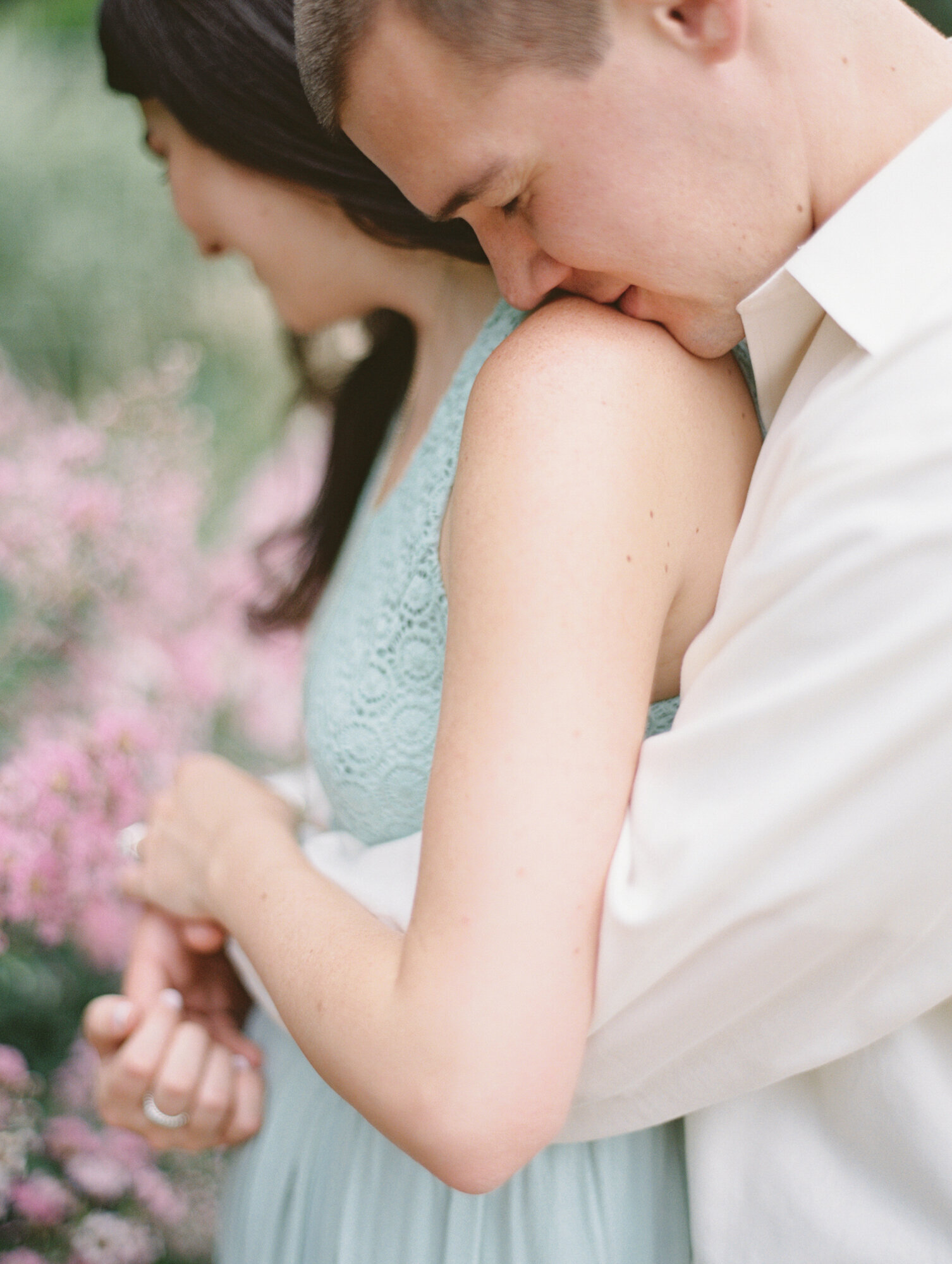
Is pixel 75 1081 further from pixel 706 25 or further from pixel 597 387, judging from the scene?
pixel 706 25

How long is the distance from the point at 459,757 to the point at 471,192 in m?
0.36

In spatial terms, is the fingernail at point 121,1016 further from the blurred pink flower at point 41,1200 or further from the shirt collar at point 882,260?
the shirt collar at point 882,260

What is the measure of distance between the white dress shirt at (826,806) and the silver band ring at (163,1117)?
45 centimetres

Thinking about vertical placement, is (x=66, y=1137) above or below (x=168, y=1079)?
below

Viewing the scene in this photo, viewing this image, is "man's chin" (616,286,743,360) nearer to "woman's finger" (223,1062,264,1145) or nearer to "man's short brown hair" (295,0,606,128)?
"man's short brown hair" (295,0,606,128)

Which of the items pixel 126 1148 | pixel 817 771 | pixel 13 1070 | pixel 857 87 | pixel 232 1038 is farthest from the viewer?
pixel 126 1148

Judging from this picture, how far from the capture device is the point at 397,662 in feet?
2.76

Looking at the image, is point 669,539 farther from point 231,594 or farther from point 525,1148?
point 231,594

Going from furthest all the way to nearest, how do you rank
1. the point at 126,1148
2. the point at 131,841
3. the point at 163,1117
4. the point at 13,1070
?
the point at 126,1148 → the point at 13,1070 → the point at 131,841 → the point at 163,1117

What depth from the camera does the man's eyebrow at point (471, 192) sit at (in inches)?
24.0

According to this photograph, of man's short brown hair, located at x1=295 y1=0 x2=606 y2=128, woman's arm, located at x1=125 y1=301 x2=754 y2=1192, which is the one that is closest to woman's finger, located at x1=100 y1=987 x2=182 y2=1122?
woman's arm, located at x1=125 y1=301 x2=754 y2=1192

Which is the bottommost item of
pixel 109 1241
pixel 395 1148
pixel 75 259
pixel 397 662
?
pixel 109 1241

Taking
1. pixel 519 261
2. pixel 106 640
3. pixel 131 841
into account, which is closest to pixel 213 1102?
pixel 131 841

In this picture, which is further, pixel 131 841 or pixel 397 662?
pixel 131 841
